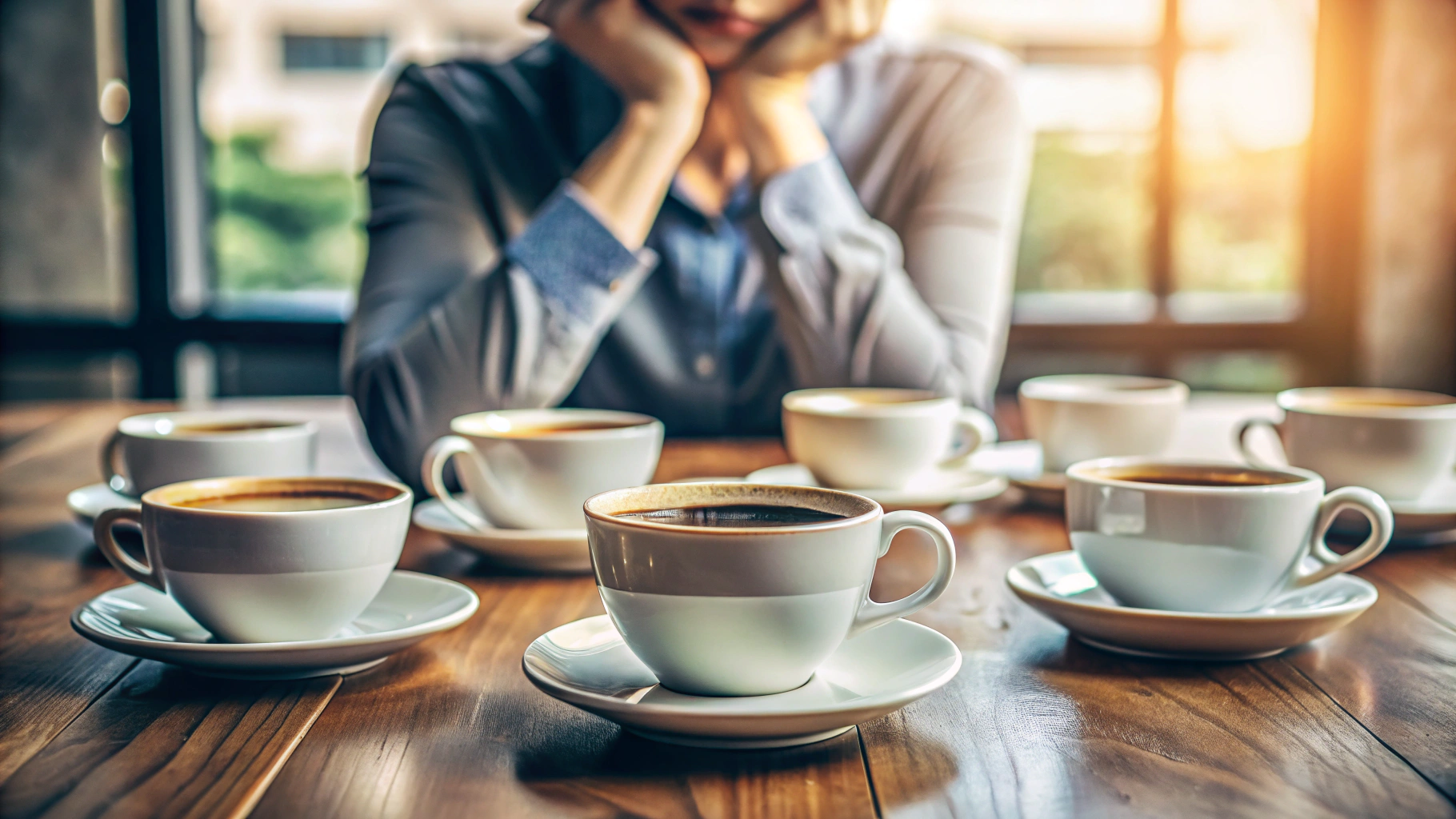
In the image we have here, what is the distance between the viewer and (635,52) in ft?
5.02

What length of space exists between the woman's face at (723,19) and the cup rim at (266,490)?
1.12 metres

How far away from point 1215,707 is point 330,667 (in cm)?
46

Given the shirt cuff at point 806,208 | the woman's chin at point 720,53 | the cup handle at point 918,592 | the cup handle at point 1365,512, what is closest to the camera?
the cup handle at point 918,592

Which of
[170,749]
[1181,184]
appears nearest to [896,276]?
[170,749]

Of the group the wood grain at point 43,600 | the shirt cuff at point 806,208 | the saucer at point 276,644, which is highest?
the shirt cuff at point 806,208

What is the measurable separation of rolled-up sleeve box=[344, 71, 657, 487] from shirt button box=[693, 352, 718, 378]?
13.5 inches

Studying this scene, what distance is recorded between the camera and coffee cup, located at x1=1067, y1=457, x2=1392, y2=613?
2.04 feet

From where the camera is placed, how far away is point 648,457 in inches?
34.3

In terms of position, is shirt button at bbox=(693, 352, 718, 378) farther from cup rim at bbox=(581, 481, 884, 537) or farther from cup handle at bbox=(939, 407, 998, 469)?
cup rim at bbox=(581, 481, 884, 537)

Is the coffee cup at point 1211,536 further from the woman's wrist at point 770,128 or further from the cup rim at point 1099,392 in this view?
the woman's wrist at point 770,128

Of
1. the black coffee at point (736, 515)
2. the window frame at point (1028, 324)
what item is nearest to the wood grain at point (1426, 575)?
the black coffee at point (736, 515)

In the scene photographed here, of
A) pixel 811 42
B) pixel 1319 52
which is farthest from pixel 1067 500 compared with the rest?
pixel 1319 52

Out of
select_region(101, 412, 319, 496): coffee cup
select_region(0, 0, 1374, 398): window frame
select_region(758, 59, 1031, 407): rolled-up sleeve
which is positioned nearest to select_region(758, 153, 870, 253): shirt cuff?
select_region(758, 59, 1031, 407): rolled-up sleeve

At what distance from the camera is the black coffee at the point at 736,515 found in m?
0.55
